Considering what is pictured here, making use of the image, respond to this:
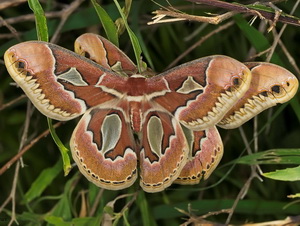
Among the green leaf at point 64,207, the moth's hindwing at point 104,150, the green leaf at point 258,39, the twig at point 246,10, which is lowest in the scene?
the green leaf at point 64,207

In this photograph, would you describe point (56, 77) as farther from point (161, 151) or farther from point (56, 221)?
point (56, 221)

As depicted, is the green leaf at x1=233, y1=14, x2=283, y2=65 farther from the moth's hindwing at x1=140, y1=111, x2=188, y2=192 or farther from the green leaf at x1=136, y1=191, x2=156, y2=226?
the green leaf at x1=136, y1=191, x2=156, y2=226

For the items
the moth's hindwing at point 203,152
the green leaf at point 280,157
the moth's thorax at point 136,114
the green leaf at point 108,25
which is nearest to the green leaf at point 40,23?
the green leaf at point 108,25

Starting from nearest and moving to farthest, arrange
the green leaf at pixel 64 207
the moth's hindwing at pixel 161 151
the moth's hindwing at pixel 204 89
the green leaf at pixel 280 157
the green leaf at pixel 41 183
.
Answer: the moth's hindwing at pixel 204 89 → the moth's hindwing at pixel 161 151 → the green leaf at pixel 280 157 → the green leaf at pixel 64 207 → the green leaf at pixel 41 183

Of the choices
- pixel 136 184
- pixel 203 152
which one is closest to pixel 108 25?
pixel 203 152

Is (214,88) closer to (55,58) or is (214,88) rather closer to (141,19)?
(55,58)

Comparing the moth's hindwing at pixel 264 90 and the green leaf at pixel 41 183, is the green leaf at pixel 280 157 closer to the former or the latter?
the moth's hindwing at pixel 264 90
